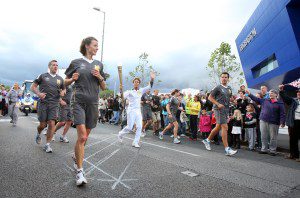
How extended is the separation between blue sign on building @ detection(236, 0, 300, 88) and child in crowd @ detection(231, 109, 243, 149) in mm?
22532

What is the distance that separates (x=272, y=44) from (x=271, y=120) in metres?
30.2

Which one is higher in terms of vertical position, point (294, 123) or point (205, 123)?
point (294, 123)

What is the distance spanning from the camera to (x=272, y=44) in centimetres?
3481

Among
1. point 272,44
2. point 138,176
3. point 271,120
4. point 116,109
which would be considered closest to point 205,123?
point 271,120

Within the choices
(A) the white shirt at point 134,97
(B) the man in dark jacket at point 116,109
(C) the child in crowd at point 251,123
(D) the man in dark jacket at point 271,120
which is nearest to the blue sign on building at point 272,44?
(B) the man in dark jacket at point 116,109

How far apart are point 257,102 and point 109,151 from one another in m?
5.14

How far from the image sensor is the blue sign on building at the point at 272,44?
28.2 m

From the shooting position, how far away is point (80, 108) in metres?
4.08

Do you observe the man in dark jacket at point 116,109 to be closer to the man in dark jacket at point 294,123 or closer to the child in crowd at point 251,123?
the child in crowd at point 251,123

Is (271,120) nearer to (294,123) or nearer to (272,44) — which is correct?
(294,123)

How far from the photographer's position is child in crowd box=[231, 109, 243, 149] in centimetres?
922

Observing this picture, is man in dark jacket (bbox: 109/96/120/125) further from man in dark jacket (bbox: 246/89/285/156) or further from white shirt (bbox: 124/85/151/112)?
man in dark jacket (bbox: 246/89/285/156)

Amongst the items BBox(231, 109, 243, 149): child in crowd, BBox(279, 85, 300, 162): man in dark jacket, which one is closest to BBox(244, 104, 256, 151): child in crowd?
BBox(231, 109, 243, 149): child in crowd

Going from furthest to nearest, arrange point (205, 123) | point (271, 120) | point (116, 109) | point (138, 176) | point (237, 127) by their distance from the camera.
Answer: point (116, 109)
point (205, 123)
point (237, 127)
point (271, 120)
point (138, 176)
